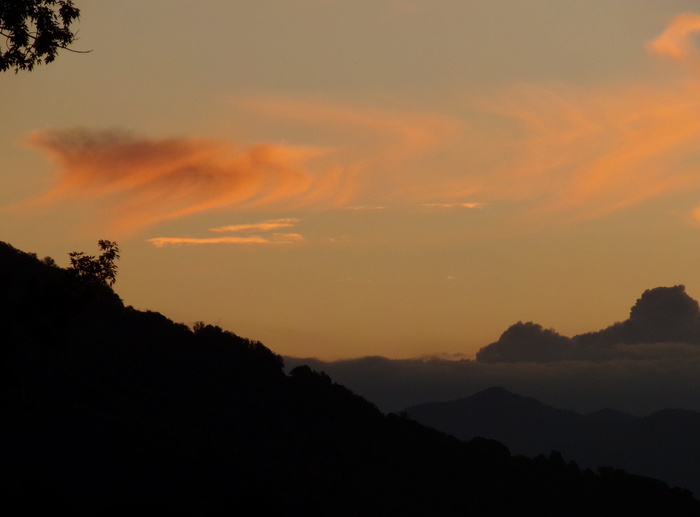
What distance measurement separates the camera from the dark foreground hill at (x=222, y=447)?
111m

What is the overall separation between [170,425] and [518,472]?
236 feet

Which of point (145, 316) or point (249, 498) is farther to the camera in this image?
point (145, 316)

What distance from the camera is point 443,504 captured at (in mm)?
164375

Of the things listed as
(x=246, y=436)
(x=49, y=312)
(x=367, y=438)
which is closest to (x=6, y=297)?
(x=49, y=312)

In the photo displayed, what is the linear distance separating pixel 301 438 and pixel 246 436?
12874 millimetres

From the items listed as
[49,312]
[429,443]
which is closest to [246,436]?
[429,443]

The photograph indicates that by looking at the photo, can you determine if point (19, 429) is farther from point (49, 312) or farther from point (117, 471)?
point (49, 312)

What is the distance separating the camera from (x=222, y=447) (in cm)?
14425

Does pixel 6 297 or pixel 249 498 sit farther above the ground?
pixel 6 297

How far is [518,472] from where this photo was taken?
189 meters

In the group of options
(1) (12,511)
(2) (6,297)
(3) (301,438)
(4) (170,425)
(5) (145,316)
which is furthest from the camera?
(5) (145,316)

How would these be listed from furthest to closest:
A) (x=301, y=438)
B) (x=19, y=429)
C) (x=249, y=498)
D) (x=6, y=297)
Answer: (x=301, y=438)
(x=19, y=429)
(x=249, y=498)
(x=6, y=297)

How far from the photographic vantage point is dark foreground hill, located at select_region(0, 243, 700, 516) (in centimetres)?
11094

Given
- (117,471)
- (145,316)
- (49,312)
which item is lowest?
(117,471)
